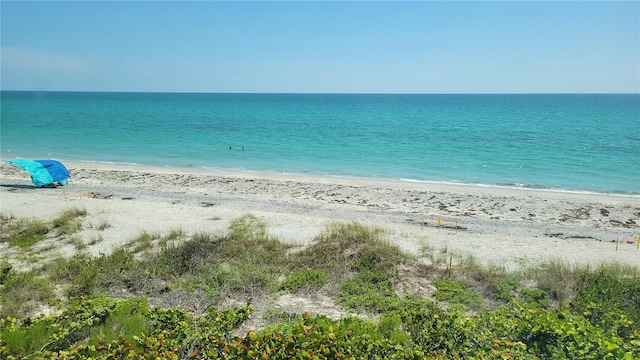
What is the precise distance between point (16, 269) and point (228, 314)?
6709 millimetres

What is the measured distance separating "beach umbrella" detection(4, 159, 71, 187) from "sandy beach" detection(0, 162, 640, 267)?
556mm

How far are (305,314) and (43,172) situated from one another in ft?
67.5

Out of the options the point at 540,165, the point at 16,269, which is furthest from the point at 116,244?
the point at 540,165

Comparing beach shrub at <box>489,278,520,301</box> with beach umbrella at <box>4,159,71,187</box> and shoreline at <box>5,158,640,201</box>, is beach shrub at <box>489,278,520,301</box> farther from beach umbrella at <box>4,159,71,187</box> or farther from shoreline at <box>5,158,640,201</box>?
beach umbrella at <box>4,159,71,187</box>

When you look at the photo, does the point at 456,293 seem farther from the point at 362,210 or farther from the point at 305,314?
the point at 362,210

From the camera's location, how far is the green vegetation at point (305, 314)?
18.0 feet

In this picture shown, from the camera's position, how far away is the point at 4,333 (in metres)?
6.25

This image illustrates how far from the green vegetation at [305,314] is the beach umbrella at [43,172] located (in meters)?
9.10

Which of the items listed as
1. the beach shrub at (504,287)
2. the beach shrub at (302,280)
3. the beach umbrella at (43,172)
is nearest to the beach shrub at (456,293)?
the beach shrub at (504,287)

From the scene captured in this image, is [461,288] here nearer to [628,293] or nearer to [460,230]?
[628,293]

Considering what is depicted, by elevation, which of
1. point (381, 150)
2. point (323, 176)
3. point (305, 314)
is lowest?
point (323, 176)

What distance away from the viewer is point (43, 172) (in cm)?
A: 2173

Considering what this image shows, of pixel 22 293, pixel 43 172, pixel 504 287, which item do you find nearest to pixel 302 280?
pixel 504 287

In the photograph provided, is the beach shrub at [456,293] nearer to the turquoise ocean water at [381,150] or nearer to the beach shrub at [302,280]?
the beach shrub at [302,280]
